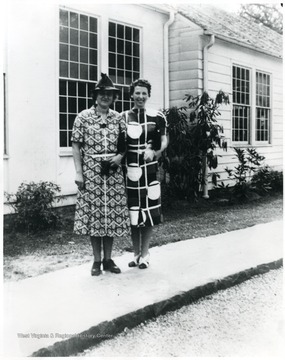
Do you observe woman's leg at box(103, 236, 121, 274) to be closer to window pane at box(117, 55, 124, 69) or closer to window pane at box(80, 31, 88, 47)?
window pane at box(80, 31, 88, 47)

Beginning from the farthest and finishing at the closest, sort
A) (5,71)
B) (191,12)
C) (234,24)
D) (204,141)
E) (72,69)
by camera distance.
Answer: (234,24) < (191,12) < (204,141) < (72,69) < (5,71)

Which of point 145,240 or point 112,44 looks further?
point 112,44

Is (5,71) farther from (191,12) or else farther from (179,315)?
(191,12)

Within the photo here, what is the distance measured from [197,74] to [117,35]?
1992mm

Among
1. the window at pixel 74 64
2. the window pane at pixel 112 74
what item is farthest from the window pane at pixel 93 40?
the window pane at pixel 112 74

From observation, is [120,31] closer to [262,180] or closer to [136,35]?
[136,35]

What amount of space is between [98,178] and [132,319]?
131cm

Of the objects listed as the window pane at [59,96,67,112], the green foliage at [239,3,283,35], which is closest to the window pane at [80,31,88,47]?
the window pane at [59,96,67,112]

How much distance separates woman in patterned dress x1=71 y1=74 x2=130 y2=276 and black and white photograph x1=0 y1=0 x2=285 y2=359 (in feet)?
0.04

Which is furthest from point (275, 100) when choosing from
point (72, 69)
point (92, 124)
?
point (92, 124)

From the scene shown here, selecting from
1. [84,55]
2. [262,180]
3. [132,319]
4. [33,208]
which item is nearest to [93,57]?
[84,55]

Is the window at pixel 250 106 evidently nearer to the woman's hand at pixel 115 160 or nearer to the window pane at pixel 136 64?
the window pane at pixel 136 64

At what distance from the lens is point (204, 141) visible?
8.88m

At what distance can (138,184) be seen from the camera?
14.4 ft
